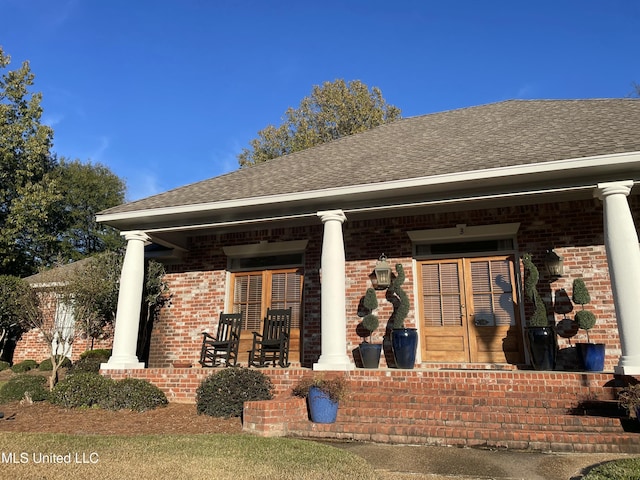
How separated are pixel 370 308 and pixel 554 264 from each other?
317 cm

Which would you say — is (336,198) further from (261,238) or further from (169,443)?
(169,443)

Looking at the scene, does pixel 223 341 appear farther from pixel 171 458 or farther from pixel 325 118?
pixel 325 118

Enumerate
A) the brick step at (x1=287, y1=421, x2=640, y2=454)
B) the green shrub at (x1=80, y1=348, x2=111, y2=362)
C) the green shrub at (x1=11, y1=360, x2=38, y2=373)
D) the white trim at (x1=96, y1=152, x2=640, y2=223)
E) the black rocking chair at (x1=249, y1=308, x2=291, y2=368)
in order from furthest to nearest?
the green shrub at (x1=11, y1=360, x2=38, y2=373) < the green shrub at (x1=80, y1=348, x2=111, y2=362) < the black rocking chair at (x1=249, y1=308, x2=291, y2=368) < the white trim at (x1=96, y1=152, x2=640, y2=223) < the brick step at (x1=287, y1=421, x2=640, y2=454)

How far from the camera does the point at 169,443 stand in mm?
4766

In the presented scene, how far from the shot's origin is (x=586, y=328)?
738 cm

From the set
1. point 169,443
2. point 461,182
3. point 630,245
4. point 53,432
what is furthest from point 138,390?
point 630,245

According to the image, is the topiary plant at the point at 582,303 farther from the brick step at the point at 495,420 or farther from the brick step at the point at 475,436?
the brick step at the point at 475,436

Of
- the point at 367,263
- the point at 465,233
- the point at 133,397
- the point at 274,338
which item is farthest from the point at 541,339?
the point at 133,397

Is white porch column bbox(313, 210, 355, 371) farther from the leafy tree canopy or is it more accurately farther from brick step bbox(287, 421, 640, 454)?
the leafy tree canopy

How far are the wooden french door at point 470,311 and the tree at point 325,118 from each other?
653 inches

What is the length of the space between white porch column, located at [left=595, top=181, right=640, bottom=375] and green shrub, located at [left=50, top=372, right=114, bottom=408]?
7.27 m

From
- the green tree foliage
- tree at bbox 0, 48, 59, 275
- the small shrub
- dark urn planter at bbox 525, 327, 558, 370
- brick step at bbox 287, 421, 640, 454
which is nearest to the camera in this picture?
brick step at bbox 287, 421, 640, 454

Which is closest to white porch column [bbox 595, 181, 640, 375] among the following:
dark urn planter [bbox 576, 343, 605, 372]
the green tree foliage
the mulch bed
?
dark urn planter [bbox 576, 343, 605, 372]

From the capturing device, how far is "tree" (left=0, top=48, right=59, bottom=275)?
19.4 metres
